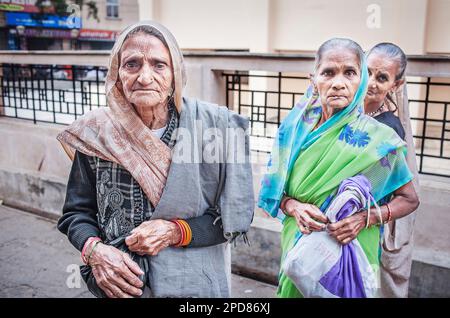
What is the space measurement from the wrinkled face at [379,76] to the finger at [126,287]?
1.12 meters

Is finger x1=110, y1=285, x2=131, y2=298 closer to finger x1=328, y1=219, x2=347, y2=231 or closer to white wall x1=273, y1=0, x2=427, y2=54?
finger x1=328, y1=219, x2=347, y2=231

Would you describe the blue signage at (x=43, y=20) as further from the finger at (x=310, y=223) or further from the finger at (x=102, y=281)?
the finger at (x=310, y=223)

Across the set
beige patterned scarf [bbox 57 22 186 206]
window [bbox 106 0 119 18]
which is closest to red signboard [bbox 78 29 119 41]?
window [bbox 106 0 119 18]

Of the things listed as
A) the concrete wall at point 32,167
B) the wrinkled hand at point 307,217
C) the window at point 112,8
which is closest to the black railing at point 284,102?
the concrete wall at point 32,167

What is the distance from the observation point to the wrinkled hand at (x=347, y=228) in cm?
170

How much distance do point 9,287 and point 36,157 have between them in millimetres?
1536

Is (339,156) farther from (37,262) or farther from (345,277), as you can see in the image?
(37,262)

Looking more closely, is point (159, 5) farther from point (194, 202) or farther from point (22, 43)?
point (22, 43)

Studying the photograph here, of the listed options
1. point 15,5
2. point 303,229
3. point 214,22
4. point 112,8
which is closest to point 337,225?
point 303,229

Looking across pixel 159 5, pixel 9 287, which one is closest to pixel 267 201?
pixel 9 287

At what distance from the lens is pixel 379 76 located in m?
1.79

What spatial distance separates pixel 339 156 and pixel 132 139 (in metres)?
0.74
